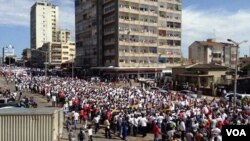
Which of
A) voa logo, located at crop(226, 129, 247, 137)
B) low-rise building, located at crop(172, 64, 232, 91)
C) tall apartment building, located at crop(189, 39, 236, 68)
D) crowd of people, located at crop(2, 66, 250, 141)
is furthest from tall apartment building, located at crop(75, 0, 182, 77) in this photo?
voa logo, located at crop(226, 129, 247, 137)

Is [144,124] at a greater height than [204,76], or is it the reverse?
[204,76]

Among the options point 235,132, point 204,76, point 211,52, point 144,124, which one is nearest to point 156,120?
point 144,124

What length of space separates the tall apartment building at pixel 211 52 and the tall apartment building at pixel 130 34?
2429cm

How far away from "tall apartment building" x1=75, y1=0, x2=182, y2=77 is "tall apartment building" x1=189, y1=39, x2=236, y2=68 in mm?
24292

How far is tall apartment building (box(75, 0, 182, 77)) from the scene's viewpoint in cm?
8906

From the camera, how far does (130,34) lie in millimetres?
90375

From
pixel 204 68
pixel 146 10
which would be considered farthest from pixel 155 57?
pixel 204 68

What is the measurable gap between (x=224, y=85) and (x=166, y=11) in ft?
142

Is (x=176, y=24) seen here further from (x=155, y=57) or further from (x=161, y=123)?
(x=161, y=123)

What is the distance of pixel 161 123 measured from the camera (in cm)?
2745

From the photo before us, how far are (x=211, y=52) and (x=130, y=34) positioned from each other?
149 feet

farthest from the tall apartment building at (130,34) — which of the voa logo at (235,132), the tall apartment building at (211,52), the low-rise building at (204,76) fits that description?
the voa logo at (235,132)

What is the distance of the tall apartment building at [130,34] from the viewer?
89062mm

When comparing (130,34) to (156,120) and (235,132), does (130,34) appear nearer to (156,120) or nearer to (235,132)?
(156,120)
